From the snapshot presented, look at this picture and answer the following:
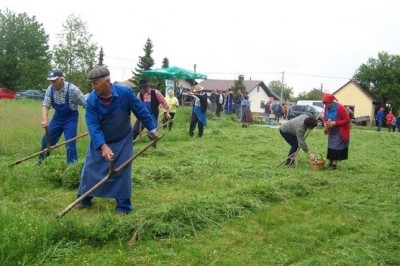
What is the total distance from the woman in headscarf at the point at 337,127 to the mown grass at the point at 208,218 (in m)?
0.42

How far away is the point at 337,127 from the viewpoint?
8062mm

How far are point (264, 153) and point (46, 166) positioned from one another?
5130 millimetres

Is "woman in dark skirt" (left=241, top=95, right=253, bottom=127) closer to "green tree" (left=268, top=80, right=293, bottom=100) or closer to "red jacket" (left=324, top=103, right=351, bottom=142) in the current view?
"red jacket" (left=324, top=103, right=351, bottom=142)

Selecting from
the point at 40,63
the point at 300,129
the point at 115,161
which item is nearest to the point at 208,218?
the point at 115,161

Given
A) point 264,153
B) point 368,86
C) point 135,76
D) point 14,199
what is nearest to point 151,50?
point 135,76

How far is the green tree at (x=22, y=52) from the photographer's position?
150 ft

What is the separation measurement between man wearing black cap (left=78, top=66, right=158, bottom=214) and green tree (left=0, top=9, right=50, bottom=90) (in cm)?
4431

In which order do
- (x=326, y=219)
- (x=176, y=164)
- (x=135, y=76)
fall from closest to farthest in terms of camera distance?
(x=326, y=219) < (x=176, y=164) < (x=135, y=76)

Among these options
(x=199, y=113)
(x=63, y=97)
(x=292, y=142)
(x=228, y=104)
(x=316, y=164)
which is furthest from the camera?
(x=228, y=104)

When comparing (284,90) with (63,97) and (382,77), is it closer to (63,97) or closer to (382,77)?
(382,77)

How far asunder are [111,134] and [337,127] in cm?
498

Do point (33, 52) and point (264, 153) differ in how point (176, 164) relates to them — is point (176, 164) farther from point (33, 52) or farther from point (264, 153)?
point (33, 52)

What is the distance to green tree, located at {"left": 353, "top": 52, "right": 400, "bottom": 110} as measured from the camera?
51188 millimetres

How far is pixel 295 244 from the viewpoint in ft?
12.9
